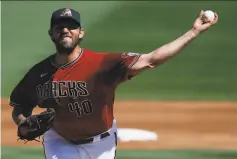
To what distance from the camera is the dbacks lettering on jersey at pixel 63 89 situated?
5.02 meters

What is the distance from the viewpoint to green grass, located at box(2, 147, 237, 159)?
823 centimetres

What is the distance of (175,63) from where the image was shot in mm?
13047

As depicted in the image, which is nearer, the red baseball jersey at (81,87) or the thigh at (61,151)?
the red baseball jersey at (81,87)

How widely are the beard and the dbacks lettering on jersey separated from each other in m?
0.26

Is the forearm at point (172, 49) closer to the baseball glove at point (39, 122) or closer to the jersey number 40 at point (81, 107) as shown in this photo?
the jersey number 40 at point (81, 107)

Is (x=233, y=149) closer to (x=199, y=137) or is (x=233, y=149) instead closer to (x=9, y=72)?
(x=199, y=137)

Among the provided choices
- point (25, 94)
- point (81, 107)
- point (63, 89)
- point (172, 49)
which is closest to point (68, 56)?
point (63, 89)

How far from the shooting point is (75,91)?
502cm

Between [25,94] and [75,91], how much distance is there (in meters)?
0.52

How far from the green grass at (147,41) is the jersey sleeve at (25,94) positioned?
6.22m

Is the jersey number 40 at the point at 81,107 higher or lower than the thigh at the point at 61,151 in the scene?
higher

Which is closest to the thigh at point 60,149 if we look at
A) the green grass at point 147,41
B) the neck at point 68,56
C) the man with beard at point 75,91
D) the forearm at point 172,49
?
the man with beard at point 75,91

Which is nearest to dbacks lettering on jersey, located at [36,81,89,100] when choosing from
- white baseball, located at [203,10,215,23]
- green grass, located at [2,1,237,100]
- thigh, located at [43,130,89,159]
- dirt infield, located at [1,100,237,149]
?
thigh, located at [43,130,89,159]

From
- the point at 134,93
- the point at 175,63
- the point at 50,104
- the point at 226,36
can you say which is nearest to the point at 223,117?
the point at 134,93
